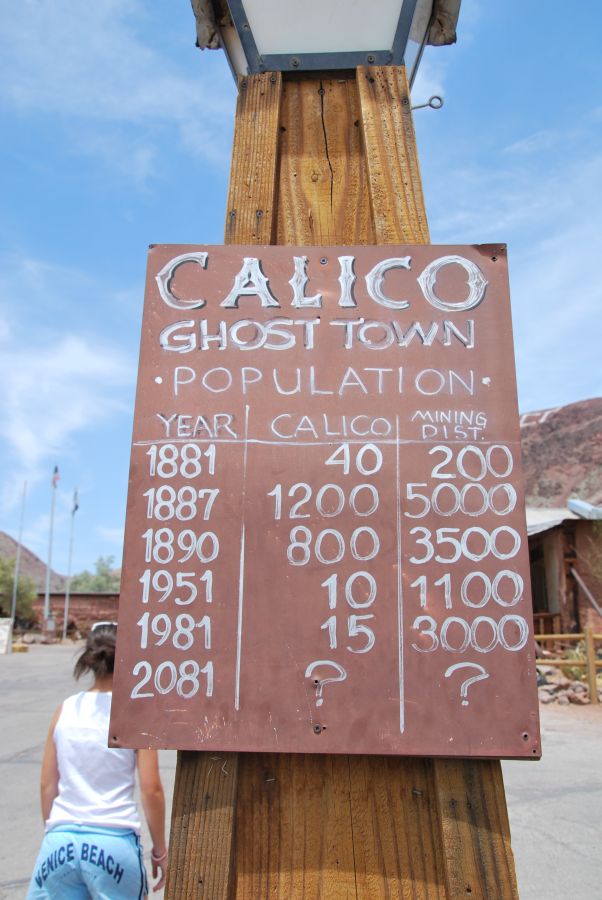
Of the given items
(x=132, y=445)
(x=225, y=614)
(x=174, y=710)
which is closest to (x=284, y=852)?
(x=174, y=710)

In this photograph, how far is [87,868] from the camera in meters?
2.57

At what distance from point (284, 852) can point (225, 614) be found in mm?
637

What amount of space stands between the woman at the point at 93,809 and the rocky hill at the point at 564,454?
61387 mm

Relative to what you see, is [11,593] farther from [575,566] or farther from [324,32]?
[324,32]

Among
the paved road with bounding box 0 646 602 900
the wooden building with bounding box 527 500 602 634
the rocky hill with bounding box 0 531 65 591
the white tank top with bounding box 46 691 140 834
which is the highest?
the rocky hill with bounding box 0 531 65 591

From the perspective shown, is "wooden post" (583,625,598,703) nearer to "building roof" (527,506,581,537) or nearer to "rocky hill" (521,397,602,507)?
"building roof" (527,506,581,537)

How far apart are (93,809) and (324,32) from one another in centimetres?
286

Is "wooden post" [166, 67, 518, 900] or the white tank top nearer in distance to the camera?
"wooden post" [166, 67, 518, 900]

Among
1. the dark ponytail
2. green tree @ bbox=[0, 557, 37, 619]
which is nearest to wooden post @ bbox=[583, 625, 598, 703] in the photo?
the dark ponytail

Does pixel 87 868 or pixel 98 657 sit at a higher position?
pixel 98 657

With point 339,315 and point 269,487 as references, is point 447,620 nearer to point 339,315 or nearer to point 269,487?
point 269,487

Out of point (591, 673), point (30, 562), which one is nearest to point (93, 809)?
point (591, 673)

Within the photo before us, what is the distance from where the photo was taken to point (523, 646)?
1980 mm

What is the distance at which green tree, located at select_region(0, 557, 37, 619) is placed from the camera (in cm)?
4784
